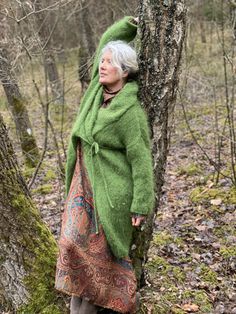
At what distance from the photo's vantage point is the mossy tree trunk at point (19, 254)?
10.5ft

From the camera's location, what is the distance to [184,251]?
15.5ft

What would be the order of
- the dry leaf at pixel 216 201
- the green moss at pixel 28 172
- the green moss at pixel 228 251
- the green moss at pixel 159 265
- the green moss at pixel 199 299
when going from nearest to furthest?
1. the green moss at pixel 199 299
2. the green moss at pixel 159 265
3. the green moss at pixel 228 251
4. the dry leaf at pixel 216 201
5. the green moss at pixel 28 172

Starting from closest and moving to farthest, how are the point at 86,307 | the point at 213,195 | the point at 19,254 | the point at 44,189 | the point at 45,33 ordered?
1. the point at 86,307
2. the point at 19,254
3. the point at 213,195
4. the point at 44,189
5. the point at 45,33

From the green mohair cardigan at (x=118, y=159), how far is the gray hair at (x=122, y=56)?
0.37 ft

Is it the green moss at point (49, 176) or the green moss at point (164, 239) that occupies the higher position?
the green moss at point (164, 239)

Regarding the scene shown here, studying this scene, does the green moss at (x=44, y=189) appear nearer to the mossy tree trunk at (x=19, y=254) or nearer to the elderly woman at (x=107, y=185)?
the mossy tree trunk at (x=19, y=254)

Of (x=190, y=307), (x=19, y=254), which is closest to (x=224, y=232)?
(x=190, y=307)

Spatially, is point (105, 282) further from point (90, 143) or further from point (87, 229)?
point (90, 143)

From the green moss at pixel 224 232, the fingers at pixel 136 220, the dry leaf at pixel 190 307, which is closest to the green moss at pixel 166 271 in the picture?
the dry leaf at pixel 190 307

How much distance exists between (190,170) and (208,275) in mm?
3196

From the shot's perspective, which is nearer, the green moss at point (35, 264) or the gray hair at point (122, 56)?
the gray hair at point (122, 56)

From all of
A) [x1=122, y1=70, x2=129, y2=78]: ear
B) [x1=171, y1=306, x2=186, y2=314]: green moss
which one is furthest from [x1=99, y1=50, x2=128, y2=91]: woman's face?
[x1=171, y1=306, x2=186, y2=314]: green moss

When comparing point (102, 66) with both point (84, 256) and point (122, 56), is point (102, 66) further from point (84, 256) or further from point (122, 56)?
point (84, 256)

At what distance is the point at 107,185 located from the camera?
9.43 ft
